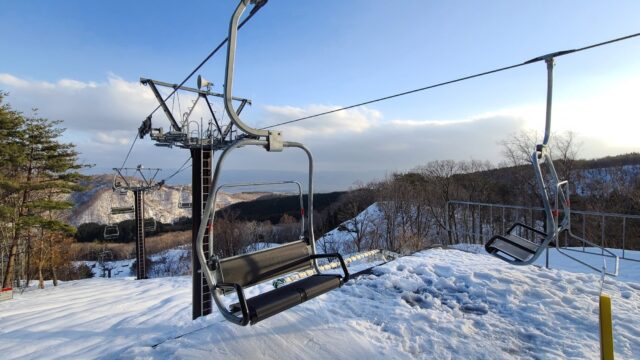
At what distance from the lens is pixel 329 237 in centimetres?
4525

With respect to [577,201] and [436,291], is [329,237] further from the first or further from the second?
[436,291]

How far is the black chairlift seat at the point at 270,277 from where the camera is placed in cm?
269

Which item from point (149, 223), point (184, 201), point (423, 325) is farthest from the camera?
point (149, 223)

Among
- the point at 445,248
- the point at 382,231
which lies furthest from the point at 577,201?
the point at 445,248

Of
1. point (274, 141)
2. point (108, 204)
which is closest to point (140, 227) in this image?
point (274, 141)

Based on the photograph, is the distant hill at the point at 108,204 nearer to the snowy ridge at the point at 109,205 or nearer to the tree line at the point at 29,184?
the snowy ridge at the point at 109,205

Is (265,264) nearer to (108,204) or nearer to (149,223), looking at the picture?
(149,223)

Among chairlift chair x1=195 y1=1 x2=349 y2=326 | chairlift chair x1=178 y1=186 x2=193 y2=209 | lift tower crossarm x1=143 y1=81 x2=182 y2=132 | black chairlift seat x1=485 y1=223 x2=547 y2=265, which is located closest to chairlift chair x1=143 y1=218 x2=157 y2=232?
chairlift chair x1=178 y1=186 x2=193 y2=209

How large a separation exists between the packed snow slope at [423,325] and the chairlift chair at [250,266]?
892 millimetres

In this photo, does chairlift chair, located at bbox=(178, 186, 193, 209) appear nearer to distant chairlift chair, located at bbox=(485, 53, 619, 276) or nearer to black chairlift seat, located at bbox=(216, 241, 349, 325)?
black chairlift seat, located at bbox=(216, 241, 349, 325)

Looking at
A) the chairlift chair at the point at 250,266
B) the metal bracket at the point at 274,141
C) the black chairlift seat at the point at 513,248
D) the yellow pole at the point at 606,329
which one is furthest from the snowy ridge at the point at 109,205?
the yellow pole at the point at 606,329

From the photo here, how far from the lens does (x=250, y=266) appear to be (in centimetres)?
325

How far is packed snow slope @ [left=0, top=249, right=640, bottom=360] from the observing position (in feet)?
11.9

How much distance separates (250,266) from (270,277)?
28 centimetres
